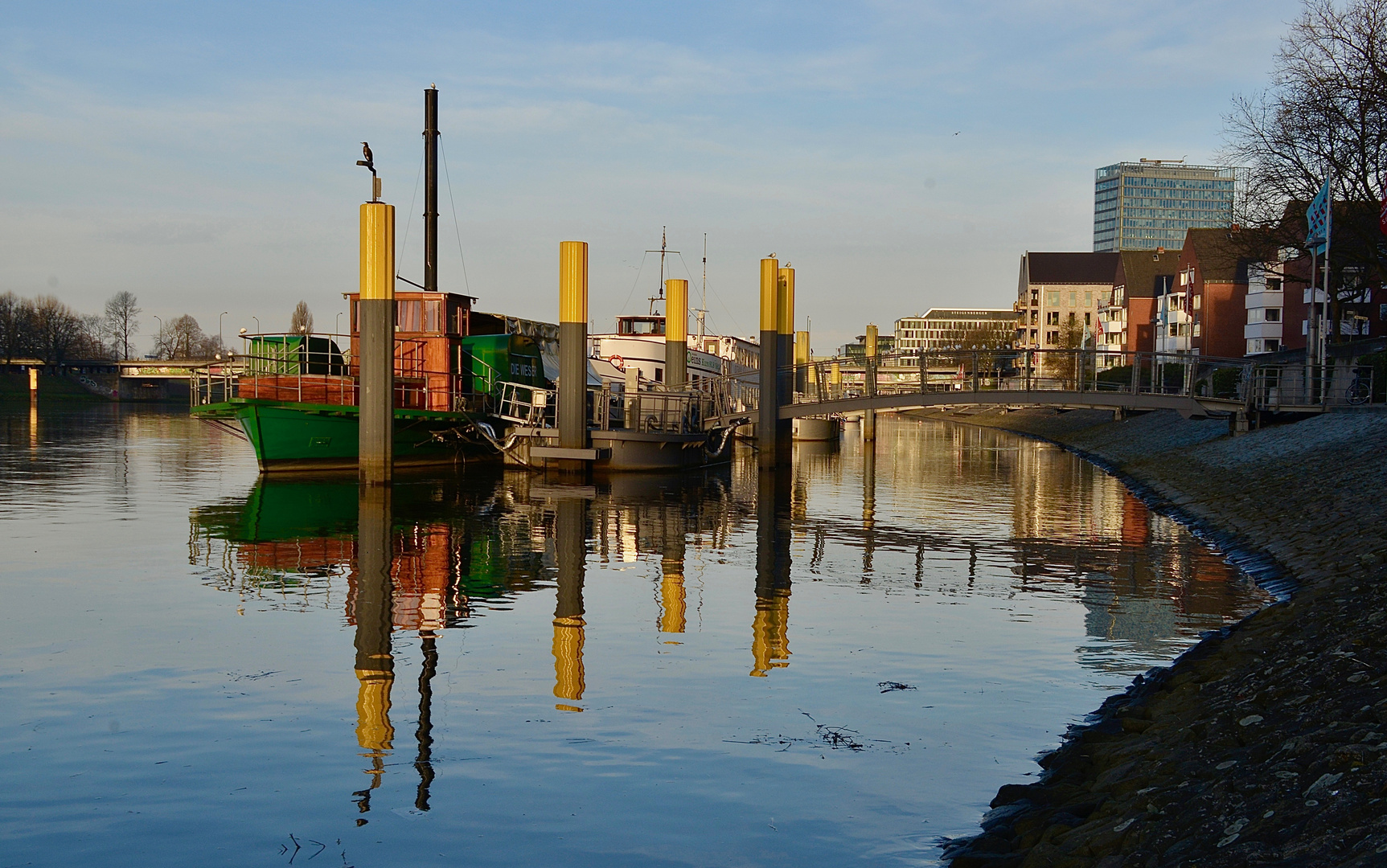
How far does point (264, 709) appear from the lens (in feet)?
30.6

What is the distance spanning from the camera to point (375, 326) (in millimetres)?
25109

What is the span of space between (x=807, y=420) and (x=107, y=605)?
142 ft

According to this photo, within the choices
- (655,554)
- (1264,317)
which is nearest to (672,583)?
(655,554)

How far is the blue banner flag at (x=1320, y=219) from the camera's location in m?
31.2

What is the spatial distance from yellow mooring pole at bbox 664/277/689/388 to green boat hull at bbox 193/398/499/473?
7.24 metres

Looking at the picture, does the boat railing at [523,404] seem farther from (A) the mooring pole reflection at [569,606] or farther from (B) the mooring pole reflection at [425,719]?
(B) the mooring pole reflection at [425,719]

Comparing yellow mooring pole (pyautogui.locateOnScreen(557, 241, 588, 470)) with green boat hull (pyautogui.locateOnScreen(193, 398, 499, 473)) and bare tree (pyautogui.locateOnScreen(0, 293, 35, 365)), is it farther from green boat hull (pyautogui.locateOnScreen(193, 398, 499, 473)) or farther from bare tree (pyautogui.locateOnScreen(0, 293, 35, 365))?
bare tree (pyautogui.locateOnScreen(0, 293, 35, 365))

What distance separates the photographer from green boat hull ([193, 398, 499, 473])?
2948cm

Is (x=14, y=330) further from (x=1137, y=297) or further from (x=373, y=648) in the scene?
(x=373, y=648)

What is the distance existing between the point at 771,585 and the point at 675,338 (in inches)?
897

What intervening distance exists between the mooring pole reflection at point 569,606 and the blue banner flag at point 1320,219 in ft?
68.4

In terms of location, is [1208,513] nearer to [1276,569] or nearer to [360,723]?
[1276,569]

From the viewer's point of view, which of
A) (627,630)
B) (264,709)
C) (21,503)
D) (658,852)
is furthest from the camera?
(21,503)

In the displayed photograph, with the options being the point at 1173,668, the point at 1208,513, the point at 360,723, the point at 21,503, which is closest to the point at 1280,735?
the point at 1173,668
